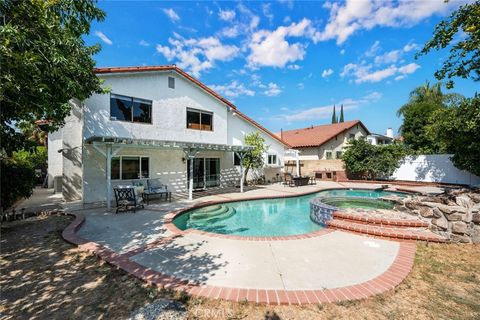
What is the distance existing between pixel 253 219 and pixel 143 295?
7.00 meters

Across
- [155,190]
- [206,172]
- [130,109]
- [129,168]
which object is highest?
[130,109]

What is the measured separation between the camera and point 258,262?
15.8 ft

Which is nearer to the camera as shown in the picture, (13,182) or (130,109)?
(13,182)

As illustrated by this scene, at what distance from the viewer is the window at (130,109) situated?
12.5 meters

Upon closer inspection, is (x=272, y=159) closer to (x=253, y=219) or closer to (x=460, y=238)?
(x=253, y=219)

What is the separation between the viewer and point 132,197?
33.6 feet

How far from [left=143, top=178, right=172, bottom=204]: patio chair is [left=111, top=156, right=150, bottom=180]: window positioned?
69 centimetres

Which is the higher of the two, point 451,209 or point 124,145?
point 124,145

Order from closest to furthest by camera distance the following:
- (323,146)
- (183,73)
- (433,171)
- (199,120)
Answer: (183,73) < (199,120) < (433,171) < (323,146)

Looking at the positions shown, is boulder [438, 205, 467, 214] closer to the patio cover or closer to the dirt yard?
the dirt yard

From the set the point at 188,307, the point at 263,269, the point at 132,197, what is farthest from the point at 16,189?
the point at 263,269

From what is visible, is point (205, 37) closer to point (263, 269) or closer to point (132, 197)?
point (132, 197)

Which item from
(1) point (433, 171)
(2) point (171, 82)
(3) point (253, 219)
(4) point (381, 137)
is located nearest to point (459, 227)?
(3) point (253, 219)

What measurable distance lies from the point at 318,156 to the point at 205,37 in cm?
1968
